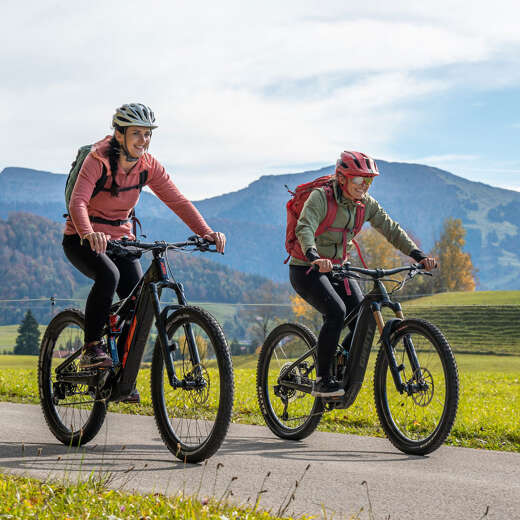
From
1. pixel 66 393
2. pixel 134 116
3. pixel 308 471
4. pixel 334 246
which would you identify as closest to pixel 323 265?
pixel 334 246

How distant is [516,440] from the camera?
273 inches

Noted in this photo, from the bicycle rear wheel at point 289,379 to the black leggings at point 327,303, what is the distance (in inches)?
10.7

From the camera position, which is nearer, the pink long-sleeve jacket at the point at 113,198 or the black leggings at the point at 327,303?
the pink long-sleeve jacket at the point at 113,198

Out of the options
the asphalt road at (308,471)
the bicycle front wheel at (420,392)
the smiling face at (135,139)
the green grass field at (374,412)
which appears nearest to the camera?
the asphalt road at (308,471)

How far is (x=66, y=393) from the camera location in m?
6.38

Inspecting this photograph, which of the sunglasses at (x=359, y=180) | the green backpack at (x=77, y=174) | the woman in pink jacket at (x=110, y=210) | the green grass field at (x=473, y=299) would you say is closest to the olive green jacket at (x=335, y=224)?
the sunglasses at (x=359, y=180)

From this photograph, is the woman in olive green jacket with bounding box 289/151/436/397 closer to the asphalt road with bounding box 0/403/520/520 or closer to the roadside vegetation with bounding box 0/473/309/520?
the asphalt road with bounding box 0/403/520/520

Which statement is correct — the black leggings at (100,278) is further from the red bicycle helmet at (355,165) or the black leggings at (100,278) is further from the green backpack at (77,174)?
the red bicycle helmet at (355,165)

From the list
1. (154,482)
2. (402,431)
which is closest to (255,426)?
(402,431)

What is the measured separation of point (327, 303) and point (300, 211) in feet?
2.95

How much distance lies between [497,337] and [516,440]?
44568 mm

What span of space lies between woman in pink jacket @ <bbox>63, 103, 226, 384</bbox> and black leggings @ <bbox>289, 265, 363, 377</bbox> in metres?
0.93

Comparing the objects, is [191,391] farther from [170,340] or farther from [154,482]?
[154,482]

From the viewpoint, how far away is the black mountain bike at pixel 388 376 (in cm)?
554
